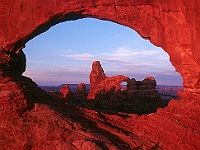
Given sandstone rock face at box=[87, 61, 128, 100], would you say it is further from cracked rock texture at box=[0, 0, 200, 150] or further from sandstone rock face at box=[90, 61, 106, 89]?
cracked rock texture at box=[0, 0, 200, 150]

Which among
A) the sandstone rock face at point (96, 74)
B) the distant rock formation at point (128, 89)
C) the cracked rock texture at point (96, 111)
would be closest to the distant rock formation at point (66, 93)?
the distant rock formation at point (128, 89)

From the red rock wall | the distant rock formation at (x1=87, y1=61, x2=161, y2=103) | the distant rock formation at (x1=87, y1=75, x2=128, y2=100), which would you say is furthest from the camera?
the distant rock formation at (x1=87, y1=75, x2=128, y2=100)

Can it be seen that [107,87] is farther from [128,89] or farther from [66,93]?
[66,93]

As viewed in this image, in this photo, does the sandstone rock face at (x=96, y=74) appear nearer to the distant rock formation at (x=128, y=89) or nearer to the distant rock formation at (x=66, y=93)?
the distant rock formation at (x=128, y=89)

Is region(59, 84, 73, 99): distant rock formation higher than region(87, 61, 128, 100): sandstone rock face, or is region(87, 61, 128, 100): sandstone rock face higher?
region(87, 61, 128, 100): sandstone rock face

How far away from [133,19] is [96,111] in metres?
6.62

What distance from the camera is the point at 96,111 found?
49.8ft

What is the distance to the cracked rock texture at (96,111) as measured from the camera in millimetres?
10711

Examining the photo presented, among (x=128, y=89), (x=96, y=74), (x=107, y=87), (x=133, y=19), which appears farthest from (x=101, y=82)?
(x=133, y=19)

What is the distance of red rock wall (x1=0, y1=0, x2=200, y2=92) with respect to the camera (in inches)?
658

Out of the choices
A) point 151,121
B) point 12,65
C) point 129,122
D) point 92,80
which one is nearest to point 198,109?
point 151,121

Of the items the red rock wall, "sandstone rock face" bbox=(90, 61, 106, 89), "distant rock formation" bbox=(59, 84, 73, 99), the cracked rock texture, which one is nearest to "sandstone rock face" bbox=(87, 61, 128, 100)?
"sandstone rock face" bbox=(90, 61, 106, 89)

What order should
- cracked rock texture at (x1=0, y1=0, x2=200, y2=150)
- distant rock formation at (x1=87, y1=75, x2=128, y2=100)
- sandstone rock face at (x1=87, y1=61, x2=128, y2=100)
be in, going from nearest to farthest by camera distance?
cracked rock texture at (x1=0, y1=0, x2=200, y2=150) < distant rock formation at (x1=87, y1=75, x2=128, y2=100) < sandstone rock face at (x1=87, y1=61, x2=128, y2=100)

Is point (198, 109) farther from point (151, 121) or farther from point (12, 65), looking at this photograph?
point (12, 65)
